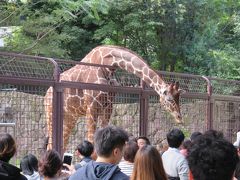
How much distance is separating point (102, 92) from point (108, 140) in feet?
17.0

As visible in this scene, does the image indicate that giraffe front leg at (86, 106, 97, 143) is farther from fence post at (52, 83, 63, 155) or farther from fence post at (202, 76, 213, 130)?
fence post at (202, 76, 213, 130)

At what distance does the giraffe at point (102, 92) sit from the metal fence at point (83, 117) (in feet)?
0.57

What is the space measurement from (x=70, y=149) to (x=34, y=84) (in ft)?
7.61

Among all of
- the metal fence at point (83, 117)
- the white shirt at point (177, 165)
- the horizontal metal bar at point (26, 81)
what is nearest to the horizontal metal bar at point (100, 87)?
the metal fence at point (83, 117)

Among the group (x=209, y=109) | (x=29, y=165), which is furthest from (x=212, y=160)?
(x=209, y=109)

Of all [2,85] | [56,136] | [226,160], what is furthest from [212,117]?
[226,160]

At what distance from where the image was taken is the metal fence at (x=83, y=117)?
7839 mm

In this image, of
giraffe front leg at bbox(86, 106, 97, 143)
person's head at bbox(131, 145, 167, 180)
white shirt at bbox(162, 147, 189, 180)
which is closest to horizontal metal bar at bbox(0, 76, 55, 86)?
giraffe front leg at bbox(86, 106, 97, 143)

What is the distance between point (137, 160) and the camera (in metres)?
3.79

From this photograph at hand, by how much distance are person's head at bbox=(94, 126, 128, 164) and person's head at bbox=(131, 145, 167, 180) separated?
23cm

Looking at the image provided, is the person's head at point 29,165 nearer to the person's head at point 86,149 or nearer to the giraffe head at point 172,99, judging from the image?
the person's head at point 86,149

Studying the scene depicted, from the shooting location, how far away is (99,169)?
390cm

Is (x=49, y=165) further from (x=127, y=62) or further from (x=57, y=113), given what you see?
(x=127, y=62)

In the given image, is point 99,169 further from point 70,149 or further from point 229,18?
point 229,18
